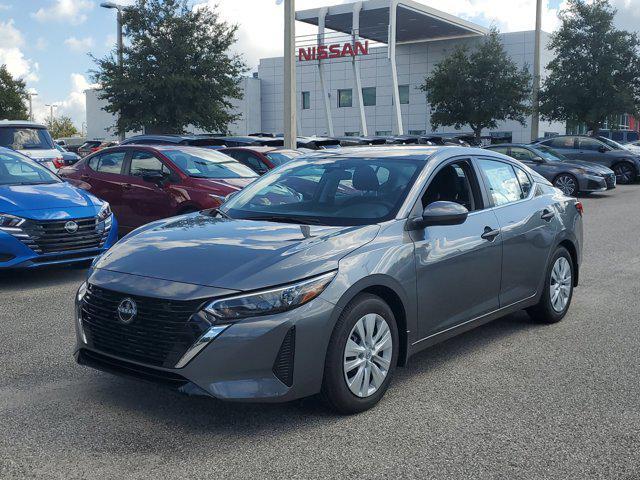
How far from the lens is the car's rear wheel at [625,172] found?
84.3 ft

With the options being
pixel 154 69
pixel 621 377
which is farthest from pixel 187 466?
pixel 154 69

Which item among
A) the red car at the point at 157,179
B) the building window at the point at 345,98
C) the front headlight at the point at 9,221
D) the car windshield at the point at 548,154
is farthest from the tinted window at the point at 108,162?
the building window at the point at 345,98

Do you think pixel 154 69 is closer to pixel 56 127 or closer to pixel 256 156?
pixel 256 156

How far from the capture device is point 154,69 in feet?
93.2

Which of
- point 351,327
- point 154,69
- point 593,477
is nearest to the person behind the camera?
point 593,477

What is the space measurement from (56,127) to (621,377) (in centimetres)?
10131

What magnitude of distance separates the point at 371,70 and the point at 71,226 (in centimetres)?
5099

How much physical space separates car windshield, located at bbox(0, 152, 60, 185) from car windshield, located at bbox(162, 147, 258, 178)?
200 centimetres

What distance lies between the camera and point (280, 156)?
14.3 meters

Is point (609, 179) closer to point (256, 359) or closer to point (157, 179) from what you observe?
point (157, 179)

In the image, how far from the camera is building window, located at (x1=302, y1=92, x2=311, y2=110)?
60.0 m

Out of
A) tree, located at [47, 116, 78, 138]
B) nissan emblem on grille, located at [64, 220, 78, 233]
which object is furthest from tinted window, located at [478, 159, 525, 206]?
tree, located at [47, 116, 78, 138]

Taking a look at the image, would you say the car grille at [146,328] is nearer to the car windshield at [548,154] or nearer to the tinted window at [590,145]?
the car windshield at [548,154]

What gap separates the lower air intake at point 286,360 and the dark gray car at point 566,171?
17.4 m
